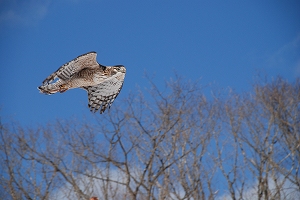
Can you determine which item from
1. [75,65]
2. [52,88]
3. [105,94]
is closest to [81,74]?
[75,65]

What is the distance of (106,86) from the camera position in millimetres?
7113

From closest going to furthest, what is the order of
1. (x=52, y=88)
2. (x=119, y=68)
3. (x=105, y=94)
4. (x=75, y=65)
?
1. (x=52, y=88)
2. (x=75, y=65)
3. (x=119, y=68)
4. (x=105, y=94)

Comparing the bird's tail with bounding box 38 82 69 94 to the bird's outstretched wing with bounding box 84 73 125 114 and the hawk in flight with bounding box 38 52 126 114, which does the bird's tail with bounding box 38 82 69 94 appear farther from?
the bird's outstretched wing with bounding box 84 73 125 114

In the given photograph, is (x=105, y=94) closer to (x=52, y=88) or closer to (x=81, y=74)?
(x=81, y=74)

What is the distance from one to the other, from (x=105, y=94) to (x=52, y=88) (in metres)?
1.35

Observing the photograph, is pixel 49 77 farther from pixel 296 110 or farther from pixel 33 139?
pixel 296 110

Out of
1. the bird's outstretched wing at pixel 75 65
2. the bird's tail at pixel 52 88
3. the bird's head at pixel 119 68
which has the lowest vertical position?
the bird's tail at pixel 52 88

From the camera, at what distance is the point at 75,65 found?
602cm

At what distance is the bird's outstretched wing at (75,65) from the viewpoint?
5.86 meters

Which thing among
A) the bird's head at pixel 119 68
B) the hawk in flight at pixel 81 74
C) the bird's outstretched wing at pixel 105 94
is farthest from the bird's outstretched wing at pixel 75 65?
the bird's outstretched wing at pixel 105 94

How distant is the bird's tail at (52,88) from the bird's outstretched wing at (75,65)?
0.39ft

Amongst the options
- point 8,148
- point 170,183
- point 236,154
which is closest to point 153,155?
point 170,183

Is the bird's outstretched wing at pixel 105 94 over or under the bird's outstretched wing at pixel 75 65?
over

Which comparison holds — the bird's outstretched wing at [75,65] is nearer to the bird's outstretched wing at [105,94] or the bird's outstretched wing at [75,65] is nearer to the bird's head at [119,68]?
the bird's head at [119,68]
